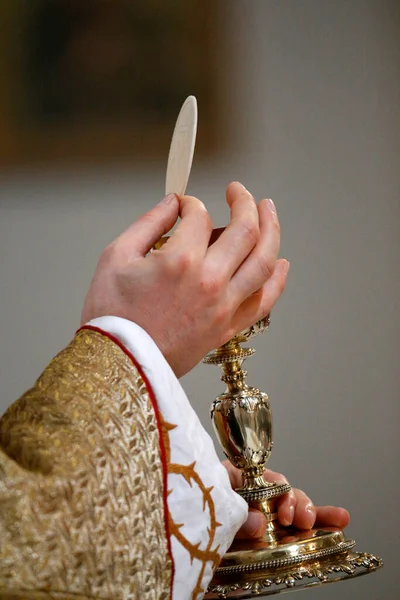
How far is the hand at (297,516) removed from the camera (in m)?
0.68

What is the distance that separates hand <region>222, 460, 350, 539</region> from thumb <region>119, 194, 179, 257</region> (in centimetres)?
26

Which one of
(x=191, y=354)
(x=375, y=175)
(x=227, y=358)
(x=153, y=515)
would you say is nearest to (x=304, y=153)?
(x=375, y=175)

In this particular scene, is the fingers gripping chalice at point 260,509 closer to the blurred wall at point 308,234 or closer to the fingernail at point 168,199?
the fingernail at point 168,199

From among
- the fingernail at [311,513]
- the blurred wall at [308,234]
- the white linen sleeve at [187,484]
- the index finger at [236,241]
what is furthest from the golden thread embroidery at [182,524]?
the blurred wall at [308,234]

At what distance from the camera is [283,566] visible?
635mm

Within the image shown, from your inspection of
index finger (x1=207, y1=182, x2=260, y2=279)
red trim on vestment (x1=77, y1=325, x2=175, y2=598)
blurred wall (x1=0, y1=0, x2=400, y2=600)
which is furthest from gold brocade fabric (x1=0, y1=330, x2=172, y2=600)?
blurred wall (x1=0, y1=0, x2=400, y2=600)

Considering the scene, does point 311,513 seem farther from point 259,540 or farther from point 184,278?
point 184,278

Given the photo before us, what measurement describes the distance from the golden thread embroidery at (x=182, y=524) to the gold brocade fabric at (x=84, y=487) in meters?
0.01

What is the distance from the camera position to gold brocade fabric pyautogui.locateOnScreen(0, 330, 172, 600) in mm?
395

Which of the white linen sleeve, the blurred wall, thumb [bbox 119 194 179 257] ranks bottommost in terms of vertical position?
the white linen sleeve

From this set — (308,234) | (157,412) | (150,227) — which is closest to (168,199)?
(150,227)

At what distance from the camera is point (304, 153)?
1916 mm

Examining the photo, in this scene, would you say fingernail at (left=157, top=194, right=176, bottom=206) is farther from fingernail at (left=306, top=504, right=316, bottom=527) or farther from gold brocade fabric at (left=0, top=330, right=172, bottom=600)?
fingernail at (left=306, top=504, right=316, bottom=527)

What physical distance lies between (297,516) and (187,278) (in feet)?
0.96
